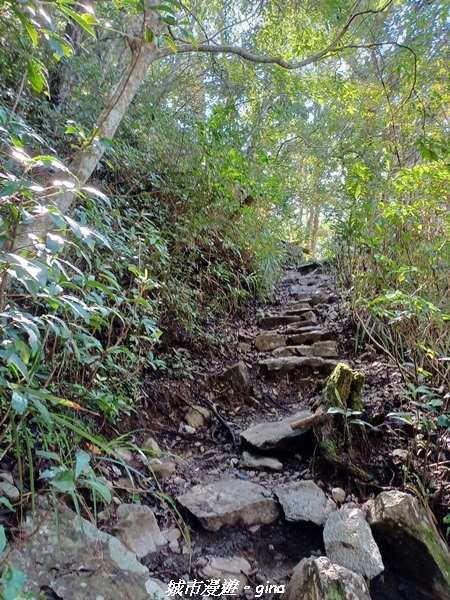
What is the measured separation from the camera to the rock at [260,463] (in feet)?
7.06

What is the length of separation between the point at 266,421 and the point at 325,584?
1468mm

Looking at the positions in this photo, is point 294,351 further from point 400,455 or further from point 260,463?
point 400,455

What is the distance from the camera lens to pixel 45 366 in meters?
1.66

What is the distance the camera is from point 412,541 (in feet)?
4.91

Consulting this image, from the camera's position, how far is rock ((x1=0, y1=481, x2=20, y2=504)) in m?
1.30

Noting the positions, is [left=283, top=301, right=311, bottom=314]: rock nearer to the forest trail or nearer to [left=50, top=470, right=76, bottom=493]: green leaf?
the forest trail

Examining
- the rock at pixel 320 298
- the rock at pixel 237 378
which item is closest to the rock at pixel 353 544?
the rock at pixel 237 378

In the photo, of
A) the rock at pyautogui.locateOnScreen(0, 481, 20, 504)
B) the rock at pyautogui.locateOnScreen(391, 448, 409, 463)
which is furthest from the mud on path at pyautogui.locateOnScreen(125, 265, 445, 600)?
the rock at pyautogui.locateOnScreen(0, 481, 20, 504)

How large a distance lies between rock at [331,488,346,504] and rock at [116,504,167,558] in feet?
2.88

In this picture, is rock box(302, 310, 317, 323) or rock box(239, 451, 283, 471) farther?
rock box(302, 310, 317, 323)

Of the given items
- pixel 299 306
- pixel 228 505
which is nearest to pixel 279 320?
pixel 299 306

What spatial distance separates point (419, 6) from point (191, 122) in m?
3.53

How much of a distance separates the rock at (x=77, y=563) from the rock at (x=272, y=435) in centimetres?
104

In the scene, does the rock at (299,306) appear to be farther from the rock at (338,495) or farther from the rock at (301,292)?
Result: the rock at (338,495)
